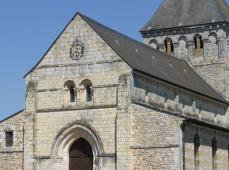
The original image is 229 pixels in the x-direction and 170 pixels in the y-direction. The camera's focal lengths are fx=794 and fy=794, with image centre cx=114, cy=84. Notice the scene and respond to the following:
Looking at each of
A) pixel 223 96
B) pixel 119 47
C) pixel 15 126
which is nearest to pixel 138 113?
pixel 119 47

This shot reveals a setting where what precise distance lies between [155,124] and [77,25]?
25.0ft

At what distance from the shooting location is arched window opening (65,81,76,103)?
45469 mm

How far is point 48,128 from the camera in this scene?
45.6 m

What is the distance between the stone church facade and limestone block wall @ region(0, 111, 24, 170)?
6 cm

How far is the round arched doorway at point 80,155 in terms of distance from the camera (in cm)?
4494

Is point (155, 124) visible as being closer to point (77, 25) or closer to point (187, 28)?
point (77, 25)

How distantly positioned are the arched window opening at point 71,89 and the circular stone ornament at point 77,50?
148cm

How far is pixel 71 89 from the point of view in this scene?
45750 millimetres

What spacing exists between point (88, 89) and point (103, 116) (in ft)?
6.82

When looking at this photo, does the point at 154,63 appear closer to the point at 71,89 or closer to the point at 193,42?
the point at 71,89

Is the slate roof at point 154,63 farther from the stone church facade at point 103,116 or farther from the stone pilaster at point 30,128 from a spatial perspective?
the stone pilaster at point 30,128

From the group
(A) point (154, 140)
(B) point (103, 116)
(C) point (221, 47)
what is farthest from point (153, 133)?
(C) point (221, 47)

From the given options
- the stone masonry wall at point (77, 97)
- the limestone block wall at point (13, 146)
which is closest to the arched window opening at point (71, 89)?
the stone masonry wall at point (77, 97)

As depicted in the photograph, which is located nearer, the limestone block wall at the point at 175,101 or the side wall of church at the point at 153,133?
the side wall of church at the point at 153,133
